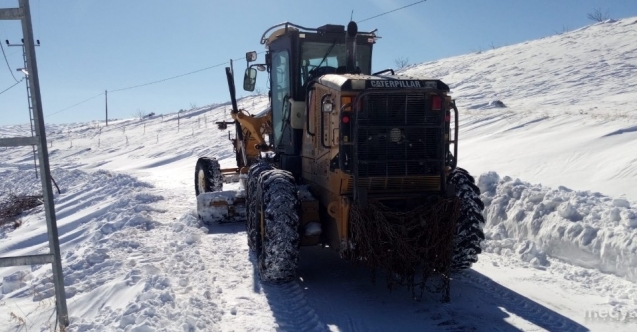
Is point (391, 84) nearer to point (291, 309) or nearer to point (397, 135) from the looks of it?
point (397, 135)

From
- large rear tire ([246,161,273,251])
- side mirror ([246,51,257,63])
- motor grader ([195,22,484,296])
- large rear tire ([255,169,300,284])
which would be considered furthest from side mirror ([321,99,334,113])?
side mirror ([246,51,257,63])

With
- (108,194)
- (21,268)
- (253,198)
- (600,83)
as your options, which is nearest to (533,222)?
(253,198)

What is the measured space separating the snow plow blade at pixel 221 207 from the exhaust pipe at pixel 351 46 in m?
3.53

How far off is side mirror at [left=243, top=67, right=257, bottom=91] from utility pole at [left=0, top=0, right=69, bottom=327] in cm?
425

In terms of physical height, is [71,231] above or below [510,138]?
below

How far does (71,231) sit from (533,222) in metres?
8.05

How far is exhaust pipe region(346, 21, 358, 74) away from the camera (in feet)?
20.4

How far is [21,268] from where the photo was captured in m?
7.91

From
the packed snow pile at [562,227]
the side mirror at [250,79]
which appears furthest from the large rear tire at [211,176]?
the packed snow pile at [562,227]

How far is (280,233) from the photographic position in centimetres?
565

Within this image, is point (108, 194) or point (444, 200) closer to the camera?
point (444, 200)

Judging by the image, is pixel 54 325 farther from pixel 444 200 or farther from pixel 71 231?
pixel 71 231

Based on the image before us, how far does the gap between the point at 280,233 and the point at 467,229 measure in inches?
81.9

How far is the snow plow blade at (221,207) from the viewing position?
29.6ft
